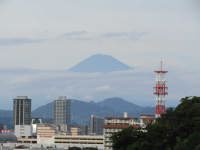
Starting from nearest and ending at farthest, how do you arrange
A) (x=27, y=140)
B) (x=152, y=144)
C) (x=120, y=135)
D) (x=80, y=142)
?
(x=152, y=144) < (x=120, y=135) < (x=80, y=142) < (x=27, y=140)

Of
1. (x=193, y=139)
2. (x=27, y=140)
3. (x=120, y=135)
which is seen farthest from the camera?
(x=27, y=140)

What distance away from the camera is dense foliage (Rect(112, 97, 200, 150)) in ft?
136

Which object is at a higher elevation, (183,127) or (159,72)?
(159,72)

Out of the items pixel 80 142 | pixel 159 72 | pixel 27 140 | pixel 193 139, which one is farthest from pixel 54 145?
pixel 193 139

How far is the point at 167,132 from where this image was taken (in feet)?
139

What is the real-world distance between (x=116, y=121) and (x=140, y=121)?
4.69m

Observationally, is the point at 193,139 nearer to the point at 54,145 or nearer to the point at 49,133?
the point at 54,145

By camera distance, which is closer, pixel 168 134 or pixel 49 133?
pixel 168 134

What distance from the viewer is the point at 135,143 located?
140 ft

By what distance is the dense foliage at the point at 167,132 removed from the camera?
136ft

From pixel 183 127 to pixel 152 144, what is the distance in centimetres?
206

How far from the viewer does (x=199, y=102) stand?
152 feet

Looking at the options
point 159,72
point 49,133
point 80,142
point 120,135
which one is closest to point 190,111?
point 120,135

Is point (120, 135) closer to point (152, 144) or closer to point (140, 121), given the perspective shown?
point (152, 144)
